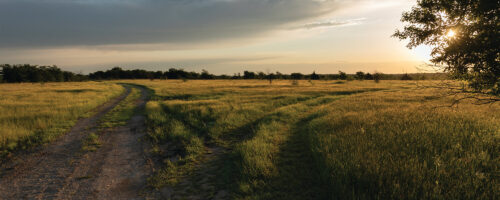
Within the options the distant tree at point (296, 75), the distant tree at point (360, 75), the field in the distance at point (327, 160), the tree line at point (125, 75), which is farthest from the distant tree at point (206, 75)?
the field in the distance at point (327, 160)

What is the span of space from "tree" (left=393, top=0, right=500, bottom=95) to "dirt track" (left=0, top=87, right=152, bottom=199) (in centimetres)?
936

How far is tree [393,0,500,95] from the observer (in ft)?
18.1

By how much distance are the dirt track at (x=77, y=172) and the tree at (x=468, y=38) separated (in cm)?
Answer: 936

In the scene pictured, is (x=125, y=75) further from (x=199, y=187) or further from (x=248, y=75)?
(x=199, y=187)

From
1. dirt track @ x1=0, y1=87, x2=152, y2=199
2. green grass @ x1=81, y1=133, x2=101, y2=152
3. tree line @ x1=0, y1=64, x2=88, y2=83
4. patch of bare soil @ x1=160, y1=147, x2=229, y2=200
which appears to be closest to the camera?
patch of bare soil @ x1=160, y1=147, x2=229, y2=200

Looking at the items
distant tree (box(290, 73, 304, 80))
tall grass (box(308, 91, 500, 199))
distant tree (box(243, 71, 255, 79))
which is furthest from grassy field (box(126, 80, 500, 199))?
distant tree (box(290, 73, 304, 80))

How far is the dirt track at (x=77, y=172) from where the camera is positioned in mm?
5102

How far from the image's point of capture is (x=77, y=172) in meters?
6.18

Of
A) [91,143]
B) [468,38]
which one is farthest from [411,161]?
[91,143]

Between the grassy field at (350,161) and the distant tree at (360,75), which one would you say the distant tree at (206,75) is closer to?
the distant tree at (360,75)

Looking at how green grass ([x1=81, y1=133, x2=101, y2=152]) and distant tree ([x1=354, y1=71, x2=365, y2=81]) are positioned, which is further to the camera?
distant tree ([x1=354, y1=71, x2=365, y2=81])

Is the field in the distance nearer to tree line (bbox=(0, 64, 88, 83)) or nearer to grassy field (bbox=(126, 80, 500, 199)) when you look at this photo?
grassy field (bbox=(126, 80, 500, 199))

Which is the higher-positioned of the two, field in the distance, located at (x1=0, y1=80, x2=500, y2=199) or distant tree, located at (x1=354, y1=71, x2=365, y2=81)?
distant tree, located at (x1=354, y1=71, x2=365, y2=81)

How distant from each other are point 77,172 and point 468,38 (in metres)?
11.7
